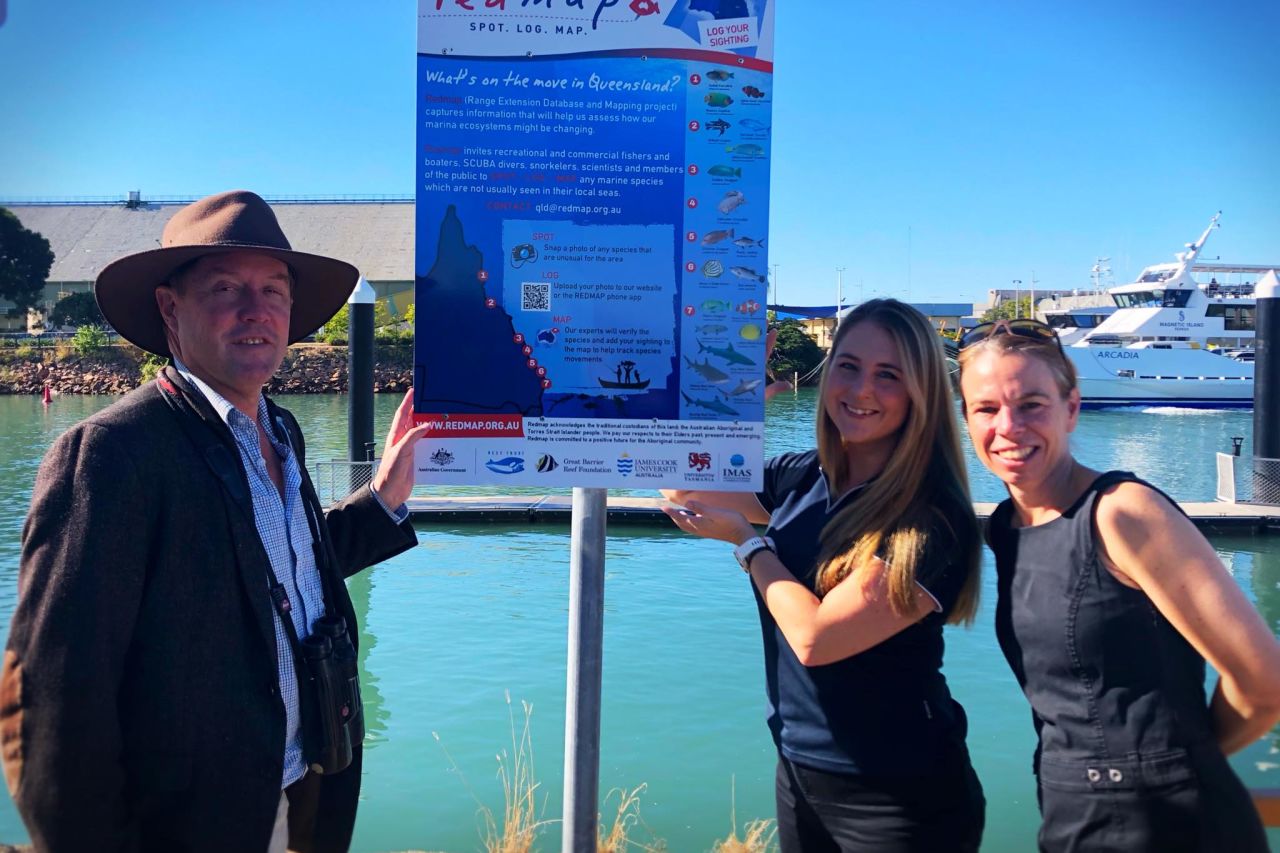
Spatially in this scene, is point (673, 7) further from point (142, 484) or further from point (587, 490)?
point (142, 484)

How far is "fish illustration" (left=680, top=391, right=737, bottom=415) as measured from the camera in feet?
8.34

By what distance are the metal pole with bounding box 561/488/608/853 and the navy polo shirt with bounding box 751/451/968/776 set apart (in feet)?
1.61

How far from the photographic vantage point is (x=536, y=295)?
249cm

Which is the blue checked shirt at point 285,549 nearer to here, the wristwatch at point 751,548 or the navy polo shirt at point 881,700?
the wristwatch at point 751,548

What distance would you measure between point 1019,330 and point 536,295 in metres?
1.15

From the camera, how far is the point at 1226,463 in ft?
47.7

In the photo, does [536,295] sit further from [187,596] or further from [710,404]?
[187,596]

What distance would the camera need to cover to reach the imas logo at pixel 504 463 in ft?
8.35

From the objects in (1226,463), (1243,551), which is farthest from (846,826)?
(1226,463)

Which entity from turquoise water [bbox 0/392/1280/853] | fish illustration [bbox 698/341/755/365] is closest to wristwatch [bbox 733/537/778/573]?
fish illustration [bbox 698/341/755/365]

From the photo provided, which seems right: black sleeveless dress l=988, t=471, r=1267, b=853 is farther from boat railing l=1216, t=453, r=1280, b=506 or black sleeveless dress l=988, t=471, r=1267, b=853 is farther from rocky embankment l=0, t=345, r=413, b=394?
rocky embankment l=0, t=345, r=413, b=394

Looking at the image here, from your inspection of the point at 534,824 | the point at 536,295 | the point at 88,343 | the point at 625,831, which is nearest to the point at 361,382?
the point at 625,831

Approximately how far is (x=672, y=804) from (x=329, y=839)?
11.7ft

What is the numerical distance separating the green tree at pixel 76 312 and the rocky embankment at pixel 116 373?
22.7 feet
